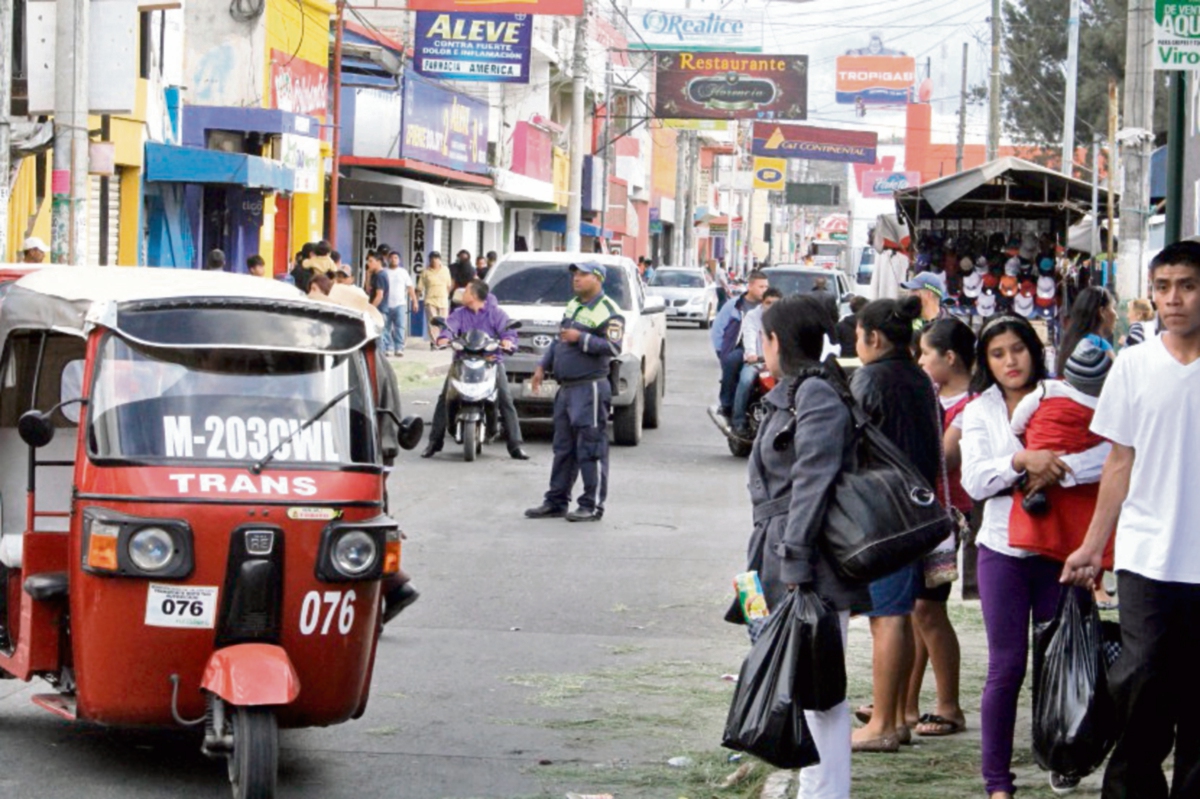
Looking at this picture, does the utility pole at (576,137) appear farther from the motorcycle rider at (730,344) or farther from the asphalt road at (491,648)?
the asphalt road at (491,648)

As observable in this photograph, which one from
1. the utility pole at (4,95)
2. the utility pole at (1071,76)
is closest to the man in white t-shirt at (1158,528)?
the utility pole at (4,95)

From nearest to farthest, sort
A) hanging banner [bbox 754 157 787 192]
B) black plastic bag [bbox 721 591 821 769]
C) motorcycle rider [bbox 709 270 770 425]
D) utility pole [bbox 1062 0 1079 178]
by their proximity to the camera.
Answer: black plastic bag [bbox 721 591 821 769]
motorcycle rider [bbox 709 270 770 425]
utility pole [bbox 1062 0 1079 178]
hanging banner [bbox 754 157 787 192]

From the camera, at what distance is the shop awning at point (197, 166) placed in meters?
27.3

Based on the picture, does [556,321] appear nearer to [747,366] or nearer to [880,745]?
[747,366]

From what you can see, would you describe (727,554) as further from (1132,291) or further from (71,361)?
(1132,291)

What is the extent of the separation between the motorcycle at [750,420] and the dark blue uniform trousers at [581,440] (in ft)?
13.3

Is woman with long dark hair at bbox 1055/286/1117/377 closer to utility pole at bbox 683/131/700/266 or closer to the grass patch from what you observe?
the grass patch

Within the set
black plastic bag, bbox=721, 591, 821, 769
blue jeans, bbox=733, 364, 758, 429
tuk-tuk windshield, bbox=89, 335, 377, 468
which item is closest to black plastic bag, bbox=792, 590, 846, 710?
black plastic bag, bbox=721, 591, 821, 769

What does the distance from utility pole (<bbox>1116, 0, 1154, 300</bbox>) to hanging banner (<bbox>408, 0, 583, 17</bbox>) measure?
45.4 feet

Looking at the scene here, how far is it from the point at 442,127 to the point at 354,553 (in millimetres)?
35686

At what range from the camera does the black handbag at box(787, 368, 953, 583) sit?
6.07 m

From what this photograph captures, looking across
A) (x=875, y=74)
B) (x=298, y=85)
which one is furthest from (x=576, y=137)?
(x=875, y=74)

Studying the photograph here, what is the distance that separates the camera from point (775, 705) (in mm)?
6031

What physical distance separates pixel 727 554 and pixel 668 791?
244 inches
